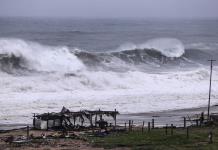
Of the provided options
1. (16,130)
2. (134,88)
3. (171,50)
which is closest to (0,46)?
(134,88)

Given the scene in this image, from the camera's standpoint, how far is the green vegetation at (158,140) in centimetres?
2645

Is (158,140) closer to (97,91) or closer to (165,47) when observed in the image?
(97,91)

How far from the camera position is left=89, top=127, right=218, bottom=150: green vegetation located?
26.5m

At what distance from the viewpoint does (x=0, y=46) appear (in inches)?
2601

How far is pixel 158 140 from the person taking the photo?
91.2 ft

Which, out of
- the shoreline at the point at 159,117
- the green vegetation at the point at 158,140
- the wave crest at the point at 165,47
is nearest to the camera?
the green vegetation at the point at 158,140

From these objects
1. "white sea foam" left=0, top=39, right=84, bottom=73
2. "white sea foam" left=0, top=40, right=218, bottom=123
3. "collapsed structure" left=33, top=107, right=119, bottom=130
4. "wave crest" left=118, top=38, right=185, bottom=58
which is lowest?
"collapsed structure" left=33, top=107, right=119, bottom=130

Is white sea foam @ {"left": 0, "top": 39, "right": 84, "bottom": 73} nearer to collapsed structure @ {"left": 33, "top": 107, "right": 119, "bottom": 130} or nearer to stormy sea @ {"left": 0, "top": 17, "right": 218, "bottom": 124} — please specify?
stormy sea @ {"left": 0, "top": 17, "right": 218, "bottom": 124}

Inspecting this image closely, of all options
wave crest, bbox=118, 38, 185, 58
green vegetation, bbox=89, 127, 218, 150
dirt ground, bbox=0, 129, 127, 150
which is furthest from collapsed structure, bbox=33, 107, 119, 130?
wave crest, bbox=118, 38, 185, 58

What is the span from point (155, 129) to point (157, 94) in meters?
15.6

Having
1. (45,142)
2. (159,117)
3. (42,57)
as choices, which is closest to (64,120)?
(45,142)

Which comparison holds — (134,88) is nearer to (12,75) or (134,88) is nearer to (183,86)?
(183,86)

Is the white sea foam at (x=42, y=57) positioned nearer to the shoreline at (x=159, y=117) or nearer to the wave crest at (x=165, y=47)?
the wave crest at (x=165, y=47)

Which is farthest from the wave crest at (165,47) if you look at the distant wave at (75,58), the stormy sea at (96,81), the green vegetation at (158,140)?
the green vegetation at (158,140)
